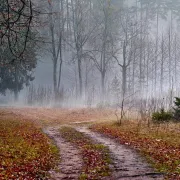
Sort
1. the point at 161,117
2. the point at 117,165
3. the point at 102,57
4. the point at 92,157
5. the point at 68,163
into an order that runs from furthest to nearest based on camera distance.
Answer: the point at 102,57 → the point at 161,117 → the point at 92,157 → the point at 68,163 → the point at 117,165

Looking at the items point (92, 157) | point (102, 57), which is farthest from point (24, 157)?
point (102, 57)

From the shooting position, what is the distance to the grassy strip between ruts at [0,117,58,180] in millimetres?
7398

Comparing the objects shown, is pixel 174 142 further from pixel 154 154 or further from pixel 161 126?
pixel 161 126

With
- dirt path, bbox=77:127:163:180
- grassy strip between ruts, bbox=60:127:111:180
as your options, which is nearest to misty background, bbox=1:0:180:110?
grassy strip between ruts, bbox=60:127:111:180

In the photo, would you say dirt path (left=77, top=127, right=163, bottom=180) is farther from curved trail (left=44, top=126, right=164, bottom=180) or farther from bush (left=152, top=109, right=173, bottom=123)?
bush (left=152, top=109, right=173, bottom=123)

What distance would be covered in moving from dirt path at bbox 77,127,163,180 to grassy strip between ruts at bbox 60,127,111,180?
26cm

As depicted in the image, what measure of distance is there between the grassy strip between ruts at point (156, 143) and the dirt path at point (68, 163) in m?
2.18

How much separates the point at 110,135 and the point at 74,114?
1145 cm

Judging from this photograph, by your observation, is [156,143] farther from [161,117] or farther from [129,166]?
[161,117]

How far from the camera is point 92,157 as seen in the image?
9.38 meters

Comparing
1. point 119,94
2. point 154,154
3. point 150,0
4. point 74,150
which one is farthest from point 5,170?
point 150,0

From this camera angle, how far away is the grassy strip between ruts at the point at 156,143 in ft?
26.6

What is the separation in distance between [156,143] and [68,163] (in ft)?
13.9

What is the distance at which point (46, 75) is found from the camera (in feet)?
177
